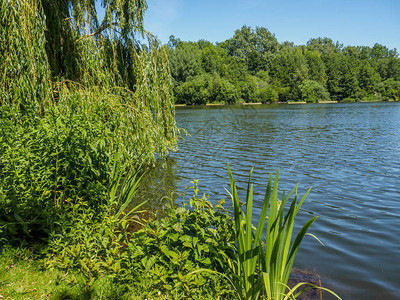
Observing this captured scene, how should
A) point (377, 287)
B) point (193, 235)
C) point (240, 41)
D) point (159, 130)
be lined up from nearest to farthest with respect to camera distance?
point (193, 235) < point (377, 287) < point (159, 130) < point (240, 41)

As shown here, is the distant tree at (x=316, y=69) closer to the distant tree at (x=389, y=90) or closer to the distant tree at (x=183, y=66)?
the distant tree at (x=389, y=90)

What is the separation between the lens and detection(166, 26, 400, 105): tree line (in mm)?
82438

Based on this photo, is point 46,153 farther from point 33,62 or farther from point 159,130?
Result: point 159,130

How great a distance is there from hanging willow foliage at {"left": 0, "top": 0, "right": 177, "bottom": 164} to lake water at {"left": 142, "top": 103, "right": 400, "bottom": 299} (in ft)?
8.94

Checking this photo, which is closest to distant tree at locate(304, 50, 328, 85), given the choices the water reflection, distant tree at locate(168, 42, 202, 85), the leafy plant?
distant tree at locate(168, 42, 202, 85)

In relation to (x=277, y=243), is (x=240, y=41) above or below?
above

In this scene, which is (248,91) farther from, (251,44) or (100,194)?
(100,194)

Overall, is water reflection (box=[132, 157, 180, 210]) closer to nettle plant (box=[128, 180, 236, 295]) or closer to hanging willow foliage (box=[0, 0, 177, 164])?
hanging willow foliage (box=[0, 0, 177, 164])

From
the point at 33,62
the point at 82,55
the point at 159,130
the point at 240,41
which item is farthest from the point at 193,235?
the point at 240,41

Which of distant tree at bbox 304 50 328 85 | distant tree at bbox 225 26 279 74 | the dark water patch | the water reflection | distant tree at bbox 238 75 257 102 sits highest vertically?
distant tree at bbox 225 26 279 74

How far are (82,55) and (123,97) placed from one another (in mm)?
1460

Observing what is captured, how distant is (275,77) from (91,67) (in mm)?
101654

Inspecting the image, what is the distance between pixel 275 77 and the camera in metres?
104

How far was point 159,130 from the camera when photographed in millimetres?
8914
